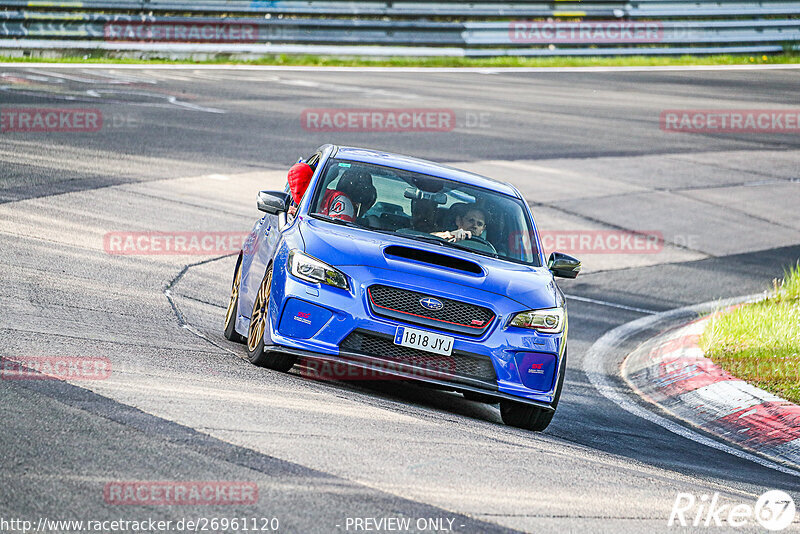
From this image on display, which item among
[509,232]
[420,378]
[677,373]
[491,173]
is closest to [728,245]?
[491,173]

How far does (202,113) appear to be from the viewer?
21406 millimetres

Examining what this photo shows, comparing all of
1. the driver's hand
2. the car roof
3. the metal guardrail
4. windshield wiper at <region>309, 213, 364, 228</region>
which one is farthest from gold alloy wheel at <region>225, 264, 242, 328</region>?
the metal guardrail

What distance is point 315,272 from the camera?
7898 mm

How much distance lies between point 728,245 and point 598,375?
677 cm

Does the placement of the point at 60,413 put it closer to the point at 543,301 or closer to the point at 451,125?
the point at 543,301

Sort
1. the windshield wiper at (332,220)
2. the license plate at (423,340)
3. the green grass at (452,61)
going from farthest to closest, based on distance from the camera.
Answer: the green grass at (452,61) < the windshield wiper at (332,220) < the license plate at (423,340)

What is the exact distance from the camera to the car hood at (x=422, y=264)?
7.94m

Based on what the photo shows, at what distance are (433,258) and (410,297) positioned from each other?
18.7 inches

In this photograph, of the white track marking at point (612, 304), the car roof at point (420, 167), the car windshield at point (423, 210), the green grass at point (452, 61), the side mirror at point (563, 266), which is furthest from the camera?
the green grass at point (452, 61)

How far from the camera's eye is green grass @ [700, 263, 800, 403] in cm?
992

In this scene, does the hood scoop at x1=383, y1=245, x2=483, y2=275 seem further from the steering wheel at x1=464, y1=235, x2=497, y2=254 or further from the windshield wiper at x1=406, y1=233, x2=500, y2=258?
the steering wheel at x1=464, y1=235, x2=497, y2=254

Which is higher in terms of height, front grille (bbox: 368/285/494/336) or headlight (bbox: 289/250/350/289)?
headlight (bbox: 289/250/350/289)

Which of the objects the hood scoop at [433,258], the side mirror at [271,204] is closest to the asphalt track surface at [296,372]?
the hood scoop at [433,258]

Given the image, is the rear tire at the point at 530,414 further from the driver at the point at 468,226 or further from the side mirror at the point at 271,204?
the side mirror at the point at 271,204
